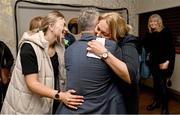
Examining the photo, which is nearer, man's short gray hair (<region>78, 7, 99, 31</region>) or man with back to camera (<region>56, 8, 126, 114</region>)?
man with back to camera (<region>56, 8, 126, 114</region>)

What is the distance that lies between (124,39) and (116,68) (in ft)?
0.69

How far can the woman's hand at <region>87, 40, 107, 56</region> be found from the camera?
1.25 metres

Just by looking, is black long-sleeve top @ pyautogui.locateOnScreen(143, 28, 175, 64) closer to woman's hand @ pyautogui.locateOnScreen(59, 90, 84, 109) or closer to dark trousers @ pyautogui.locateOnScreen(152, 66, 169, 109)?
dark trousers @ pyautogui.locateOnScreen(152, 66, 169, 109)

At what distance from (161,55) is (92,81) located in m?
2.51

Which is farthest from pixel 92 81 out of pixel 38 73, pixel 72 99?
pixel 38 73

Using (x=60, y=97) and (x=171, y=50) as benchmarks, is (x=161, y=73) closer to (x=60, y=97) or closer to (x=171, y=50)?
(x=171, y=50)

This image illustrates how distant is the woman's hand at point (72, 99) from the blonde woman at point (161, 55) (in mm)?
2418

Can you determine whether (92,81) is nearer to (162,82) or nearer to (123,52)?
(123,52)

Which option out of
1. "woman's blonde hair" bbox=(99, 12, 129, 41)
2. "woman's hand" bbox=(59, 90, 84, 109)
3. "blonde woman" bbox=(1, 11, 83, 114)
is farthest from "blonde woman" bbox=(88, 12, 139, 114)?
"blonde woman" bbox=(1, 11, 83, 114)

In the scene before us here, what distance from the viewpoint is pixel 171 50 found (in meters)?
3.55

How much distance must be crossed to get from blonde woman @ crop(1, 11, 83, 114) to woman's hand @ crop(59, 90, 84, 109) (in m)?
0.01

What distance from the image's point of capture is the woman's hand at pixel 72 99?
132cm

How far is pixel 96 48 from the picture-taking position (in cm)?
127

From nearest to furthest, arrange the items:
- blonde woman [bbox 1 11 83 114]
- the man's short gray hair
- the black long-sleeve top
Answer: 1. the man's short gray hair
2. blonde woman [bbox 1 11 83 114]
3. the black long-sleeve top
